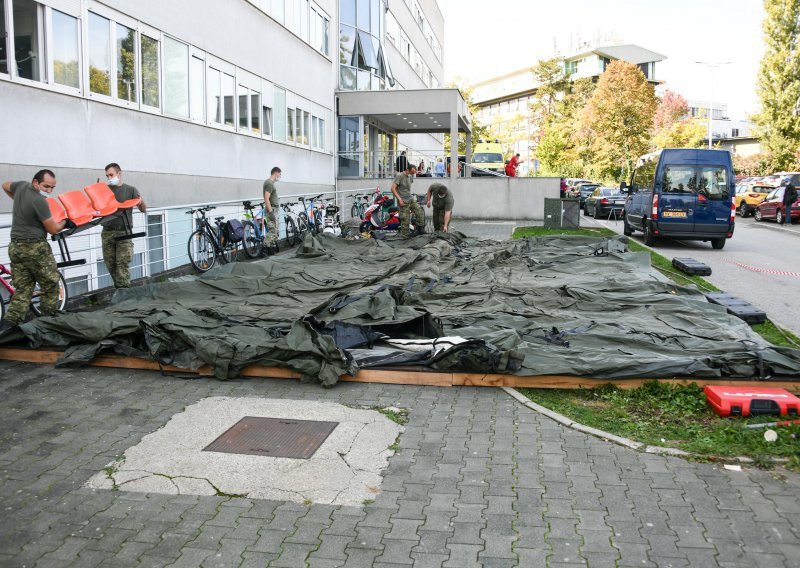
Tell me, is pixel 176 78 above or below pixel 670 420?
above

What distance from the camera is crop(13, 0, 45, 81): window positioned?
1078 cm

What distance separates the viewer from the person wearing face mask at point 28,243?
26.1ft

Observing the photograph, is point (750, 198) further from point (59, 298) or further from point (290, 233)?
point (59, 298)

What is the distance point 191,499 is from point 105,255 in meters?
6.97

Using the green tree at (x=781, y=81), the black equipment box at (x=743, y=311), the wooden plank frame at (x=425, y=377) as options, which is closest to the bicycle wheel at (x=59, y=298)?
the wooden plank frame at (x=425, y=377)

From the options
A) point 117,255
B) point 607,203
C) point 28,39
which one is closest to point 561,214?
point 607,203

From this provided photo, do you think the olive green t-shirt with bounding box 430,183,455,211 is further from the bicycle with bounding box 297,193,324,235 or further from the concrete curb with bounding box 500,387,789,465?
the concrete curb with bounding box 500,387,789,465

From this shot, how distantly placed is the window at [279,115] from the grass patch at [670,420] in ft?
57.6

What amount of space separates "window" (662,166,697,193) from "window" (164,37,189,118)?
12.4 m

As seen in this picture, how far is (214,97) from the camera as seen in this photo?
17844mm

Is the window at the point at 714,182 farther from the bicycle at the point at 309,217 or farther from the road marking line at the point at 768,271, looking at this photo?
the bicycle at the point at 309,217

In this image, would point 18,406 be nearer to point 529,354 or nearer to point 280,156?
point 529,354

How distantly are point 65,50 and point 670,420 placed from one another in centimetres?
1087

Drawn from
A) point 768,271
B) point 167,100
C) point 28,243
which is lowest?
point 768,271
